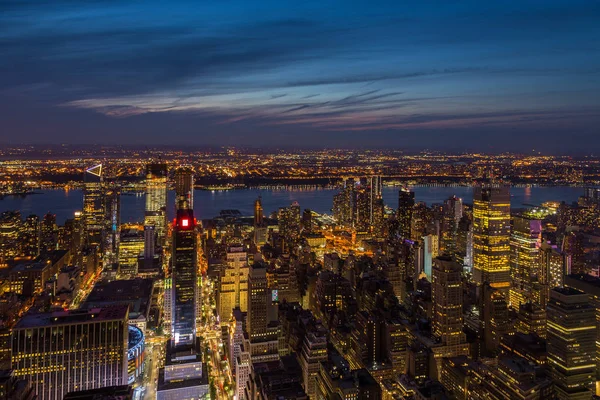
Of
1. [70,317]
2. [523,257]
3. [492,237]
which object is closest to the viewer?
[70,317]

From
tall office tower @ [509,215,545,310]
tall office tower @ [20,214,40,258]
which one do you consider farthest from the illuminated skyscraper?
tall office tower @ [20,214,40,258]

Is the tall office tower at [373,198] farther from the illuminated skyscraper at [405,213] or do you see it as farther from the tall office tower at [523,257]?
the tall office tower at [523,257]

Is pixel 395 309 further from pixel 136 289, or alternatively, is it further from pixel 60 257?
pixel 60 257

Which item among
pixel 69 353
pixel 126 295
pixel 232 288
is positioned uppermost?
pixel 232 288

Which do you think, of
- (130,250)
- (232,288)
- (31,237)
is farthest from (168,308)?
(31,237)

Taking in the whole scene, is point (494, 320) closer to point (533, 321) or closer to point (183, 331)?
point (533, 321)

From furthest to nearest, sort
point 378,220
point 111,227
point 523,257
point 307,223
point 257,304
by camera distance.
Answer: point 378,220, point 307,223, point 111,227, point 523,257, point 257,304
